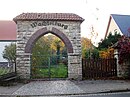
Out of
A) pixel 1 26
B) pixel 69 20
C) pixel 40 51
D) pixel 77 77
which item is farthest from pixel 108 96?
pixel 1 26

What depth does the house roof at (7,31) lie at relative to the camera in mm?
57556

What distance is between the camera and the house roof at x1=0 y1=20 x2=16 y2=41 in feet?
189

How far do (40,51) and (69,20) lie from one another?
23.6 ft

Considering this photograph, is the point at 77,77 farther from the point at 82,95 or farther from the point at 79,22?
the point at 82,95

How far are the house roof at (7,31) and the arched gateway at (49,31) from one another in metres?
37.1

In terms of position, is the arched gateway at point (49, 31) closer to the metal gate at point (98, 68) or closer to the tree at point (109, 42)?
the metal gate at point (98, 68)

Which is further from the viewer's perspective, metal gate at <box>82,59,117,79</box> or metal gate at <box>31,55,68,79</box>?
metal gate at <box>31,55,68,79</box>

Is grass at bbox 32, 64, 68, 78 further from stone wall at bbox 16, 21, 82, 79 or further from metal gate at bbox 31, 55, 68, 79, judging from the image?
stone wall at bbox 16, 21, 82, 79

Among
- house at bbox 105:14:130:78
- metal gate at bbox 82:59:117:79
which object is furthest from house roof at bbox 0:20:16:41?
metal gate at bbox 82:59:117:79

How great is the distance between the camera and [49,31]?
830 inches

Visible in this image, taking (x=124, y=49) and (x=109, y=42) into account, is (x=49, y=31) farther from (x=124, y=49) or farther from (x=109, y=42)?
(x=109, y=42)

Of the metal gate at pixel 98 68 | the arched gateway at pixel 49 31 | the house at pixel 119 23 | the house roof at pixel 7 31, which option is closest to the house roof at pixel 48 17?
the arched gateway at pixel 49 31

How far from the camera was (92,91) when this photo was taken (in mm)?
14062

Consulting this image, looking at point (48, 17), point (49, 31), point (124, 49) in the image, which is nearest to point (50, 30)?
point (49, 31)
